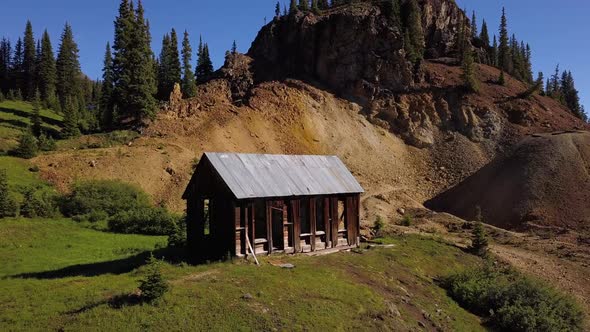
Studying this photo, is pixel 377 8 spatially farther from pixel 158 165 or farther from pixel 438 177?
pixel 158 165

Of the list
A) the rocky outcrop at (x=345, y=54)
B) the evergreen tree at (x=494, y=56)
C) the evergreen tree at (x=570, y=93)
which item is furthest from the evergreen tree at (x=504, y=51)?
the rocky outcrop at (x=345, y=54)

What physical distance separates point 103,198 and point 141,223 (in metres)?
5.84

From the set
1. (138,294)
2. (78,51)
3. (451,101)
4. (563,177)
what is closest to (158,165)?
(138,294)

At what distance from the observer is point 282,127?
6041 cm

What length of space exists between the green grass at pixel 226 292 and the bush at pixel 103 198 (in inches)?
308

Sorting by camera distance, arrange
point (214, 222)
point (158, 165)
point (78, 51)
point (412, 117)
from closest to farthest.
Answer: point (214, 222)
point (158, 165)
point (412, 117)
point (78, 51)

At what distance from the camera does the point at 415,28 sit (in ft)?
257

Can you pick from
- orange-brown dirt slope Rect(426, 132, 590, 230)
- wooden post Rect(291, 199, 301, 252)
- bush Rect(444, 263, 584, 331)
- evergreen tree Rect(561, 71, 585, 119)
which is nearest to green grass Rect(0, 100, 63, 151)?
wooden post Rect(291, 199, 301, 252)

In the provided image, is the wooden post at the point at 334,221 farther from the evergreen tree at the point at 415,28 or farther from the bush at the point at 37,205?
the evergreen tree at the point at 415,28

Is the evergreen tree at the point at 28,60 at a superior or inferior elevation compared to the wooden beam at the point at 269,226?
superior

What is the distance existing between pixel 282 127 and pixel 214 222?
1513 inches

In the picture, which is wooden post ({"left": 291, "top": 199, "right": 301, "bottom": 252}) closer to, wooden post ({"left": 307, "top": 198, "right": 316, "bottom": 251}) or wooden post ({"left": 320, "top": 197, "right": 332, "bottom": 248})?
wooden post ({"left": 307, "top": 198, "right": 316, "bottom": 251})

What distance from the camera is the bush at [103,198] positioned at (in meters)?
35.2

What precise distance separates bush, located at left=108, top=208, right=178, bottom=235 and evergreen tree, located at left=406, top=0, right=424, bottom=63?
51.6 meters
